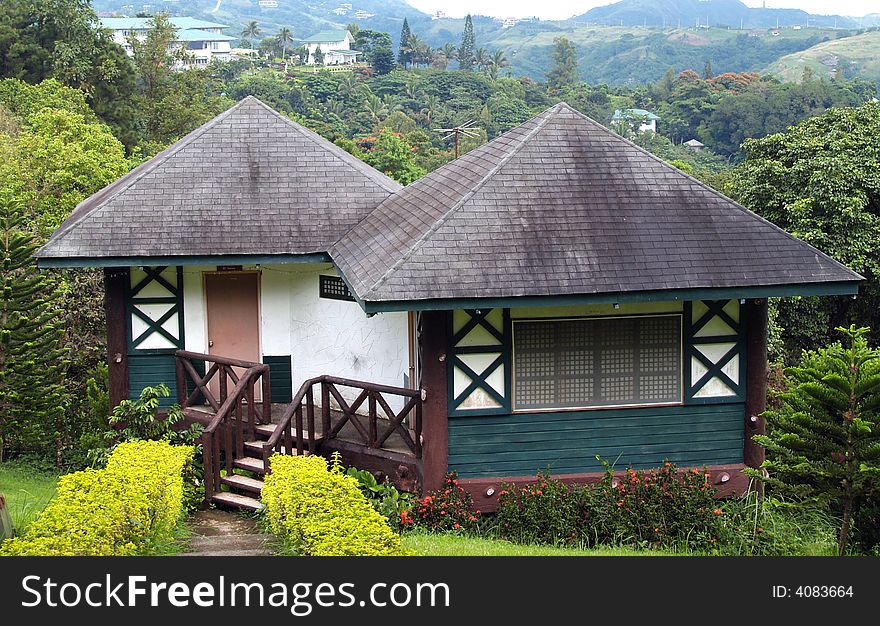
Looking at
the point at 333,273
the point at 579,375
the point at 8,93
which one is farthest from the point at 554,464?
the point at 8,93

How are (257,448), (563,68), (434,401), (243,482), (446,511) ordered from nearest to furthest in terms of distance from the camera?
1. (446,511)
2. (434,401)
3. (243,482)
4. (257,448)
5. (563,68)

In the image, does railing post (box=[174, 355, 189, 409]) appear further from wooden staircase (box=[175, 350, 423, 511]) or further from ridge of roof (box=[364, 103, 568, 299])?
ridge of roof (box=[364, 103, 568, 299])

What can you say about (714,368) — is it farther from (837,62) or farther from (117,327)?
(837,62)

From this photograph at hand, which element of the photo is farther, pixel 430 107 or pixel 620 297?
pixel 430 107

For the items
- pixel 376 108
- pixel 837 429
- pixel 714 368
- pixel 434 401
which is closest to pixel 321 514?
pixel 434 401

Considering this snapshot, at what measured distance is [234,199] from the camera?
46.6 feet

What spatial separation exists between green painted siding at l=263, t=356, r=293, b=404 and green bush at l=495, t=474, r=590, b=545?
170 inches

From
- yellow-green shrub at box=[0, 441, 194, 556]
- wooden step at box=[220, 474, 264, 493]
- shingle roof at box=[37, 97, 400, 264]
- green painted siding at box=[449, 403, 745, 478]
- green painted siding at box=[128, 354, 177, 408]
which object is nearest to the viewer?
yellow-green shrub at box=[0, 441, 194, 556]

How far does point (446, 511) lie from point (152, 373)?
4.76 metres

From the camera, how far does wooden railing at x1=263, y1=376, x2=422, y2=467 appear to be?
12.0 metres

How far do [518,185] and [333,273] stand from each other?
3072 millimetres

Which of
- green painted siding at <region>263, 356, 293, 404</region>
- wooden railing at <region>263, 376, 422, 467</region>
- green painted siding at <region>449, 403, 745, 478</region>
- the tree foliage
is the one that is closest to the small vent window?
green painted siding at <region>263, 356, 293, 404</region>

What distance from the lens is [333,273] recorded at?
14.1 meters

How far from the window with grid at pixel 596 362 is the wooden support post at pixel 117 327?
524 centimetres
